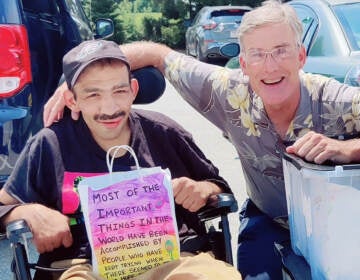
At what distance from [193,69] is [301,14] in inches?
98.0

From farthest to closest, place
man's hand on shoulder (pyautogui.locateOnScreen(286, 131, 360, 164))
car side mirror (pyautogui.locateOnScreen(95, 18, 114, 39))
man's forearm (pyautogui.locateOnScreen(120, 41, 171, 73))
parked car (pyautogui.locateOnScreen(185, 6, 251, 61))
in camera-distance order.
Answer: parked car (pyautogui.locateOnScreen(185, 6, 251, 61)) < car side mirror (pyautogui.locateOnScreen(95, 18, 114, 39)) < man's forearm (pyautogui.locateOnScreen(120, 41, 171, 73)) < man's hand on shoulder (pyautogui.locateOnScreen(286, 131, 360, 164))

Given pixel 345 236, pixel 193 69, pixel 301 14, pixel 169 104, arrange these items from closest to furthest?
pixel 345 236 → pixel 193 69 → pixel 301 14 → pixel 169 104

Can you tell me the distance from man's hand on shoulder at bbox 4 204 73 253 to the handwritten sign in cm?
15

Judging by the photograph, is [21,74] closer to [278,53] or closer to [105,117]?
[105,117]

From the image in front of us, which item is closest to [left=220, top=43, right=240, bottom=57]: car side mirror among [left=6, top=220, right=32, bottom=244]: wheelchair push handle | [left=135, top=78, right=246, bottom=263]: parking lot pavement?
[left=135, top=78, right=246, bottom=263]: parking lot pavement

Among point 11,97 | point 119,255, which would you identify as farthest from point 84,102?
point 11,97

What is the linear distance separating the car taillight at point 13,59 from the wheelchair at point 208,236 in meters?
1.41

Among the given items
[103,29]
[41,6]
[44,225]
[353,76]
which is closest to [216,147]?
[103,29]

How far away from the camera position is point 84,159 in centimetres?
230

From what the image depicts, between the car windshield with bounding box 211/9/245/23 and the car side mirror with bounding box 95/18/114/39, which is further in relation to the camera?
the car windshield with bounding box 211/9/245/23

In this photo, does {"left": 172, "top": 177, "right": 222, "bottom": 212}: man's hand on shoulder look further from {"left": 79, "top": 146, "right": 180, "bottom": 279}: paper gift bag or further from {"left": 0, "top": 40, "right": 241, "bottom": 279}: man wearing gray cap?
{"left": 79, "top": 146, "right": 180, "bottom": 279}: paper gift bag

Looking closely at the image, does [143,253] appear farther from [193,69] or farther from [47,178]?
[193,69]

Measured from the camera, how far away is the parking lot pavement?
512 cm

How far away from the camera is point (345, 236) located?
5.74ft
